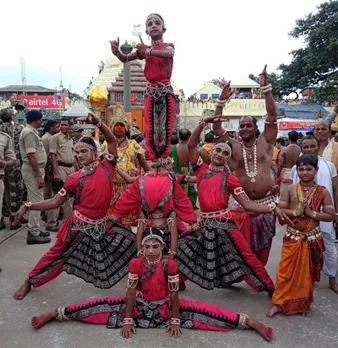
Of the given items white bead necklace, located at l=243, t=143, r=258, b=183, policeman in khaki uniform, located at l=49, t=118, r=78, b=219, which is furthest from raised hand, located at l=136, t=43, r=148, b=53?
policeman in khaki uniform, located at l=49, t=118, r=78, b=219

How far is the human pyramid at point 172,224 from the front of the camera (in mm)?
3154

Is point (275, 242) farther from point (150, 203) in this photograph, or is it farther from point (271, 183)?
point (150, 203)

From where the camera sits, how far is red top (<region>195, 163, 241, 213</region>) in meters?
3.50

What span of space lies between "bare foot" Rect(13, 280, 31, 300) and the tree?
47.5 ft

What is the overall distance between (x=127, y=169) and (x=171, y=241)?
4.71 feet

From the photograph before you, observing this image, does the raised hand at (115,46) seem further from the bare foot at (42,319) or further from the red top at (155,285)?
the bare foot at (42,319)

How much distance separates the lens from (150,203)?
342 cm

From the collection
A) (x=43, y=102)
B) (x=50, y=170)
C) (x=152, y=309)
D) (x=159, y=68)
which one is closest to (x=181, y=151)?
(x=50, y=170)

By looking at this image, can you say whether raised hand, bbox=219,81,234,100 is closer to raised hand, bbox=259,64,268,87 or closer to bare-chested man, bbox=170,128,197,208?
raised hand, bbox=259,64,268,87

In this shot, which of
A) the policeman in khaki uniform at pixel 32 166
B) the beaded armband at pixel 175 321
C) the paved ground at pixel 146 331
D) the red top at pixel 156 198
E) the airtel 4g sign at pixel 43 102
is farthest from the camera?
the airtel 4g sign at pixel 43 102

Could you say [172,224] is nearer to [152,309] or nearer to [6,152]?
[152,309]

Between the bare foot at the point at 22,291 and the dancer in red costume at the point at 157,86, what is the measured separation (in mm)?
1741

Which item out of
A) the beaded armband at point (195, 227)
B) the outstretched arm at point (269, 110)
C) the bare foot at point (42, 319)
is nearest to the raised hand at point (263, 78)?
the outstretched arm at point (269, 110)

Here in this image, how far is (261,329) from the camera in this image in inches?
116
